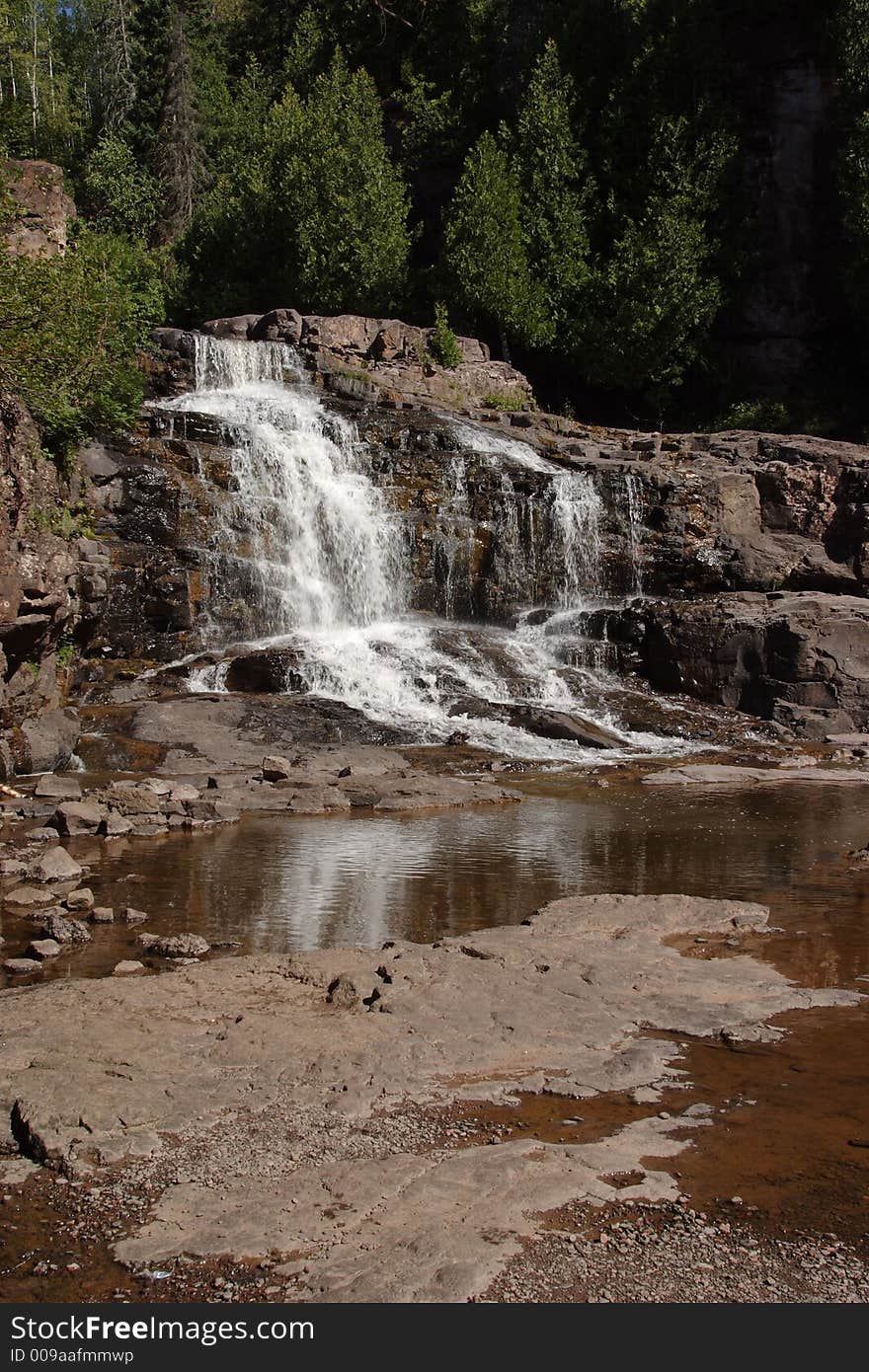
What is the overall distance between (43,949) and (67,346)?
13143 millimetres

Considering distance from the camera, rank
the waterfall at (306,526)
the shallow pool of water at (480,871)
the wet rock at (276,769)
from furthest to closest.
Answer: the waterfall at (306,526) < the wet rock at (276,769) < the shallow pool of water at (480,871)

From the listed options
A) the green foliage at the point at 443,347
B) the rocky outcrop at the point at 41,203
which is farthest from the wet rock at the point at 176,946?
the green foliage at the point at 443,347

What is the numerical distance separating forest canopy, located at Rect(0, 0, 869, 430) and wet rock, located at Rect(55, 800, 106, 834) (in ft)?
73.3

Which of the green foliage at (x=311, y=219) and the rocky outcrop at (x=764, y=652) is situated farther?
the green foliage at (x=311, y=219)

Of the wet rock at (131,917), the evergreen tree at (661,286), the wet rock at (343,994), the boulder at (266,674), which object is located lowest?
the wet rock at (131,917)

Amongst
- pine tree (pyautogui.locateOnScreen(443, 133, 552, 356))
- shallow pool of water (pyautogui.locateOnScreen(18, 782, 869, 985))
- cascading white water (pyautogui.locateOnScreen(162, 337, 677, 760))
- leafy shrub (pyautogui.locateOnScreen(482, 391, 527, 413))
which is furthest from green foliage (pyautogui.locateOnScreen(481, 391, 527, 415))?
shallow pool of water (pyautogui.locateOnScreen(18, 782, 869, 985))

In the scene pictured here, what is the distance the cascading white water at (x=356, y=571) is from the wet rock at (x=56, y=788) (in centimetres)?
520

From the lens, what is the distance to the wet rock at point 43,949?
653cm

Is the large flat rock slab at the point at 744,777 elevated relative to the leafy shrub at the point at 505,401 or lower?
lower

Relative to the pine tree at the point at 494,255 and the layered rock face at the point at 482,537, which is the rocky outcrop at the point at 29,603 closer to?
the layered rock face at the point at 482,537

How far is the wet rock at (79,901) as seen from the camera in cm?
769

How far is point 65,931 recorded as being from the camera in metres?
6.95

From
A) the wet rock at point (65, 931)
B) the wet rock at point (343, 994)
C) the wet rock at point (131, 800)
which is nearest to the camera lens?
the wet rock at point (343, 994)

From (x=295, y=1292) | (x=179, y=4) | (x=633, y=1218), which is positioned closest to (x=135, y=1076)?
(x=295, y=1292)
